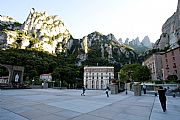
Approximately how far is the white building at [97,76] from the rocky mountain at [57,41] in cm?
2647

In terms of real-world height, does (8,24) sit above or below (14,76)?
above

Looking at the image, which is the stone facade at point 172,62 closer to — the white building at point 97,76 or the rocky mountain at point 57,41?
the white building at point 97,76

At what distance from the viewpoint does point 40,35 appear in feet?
420

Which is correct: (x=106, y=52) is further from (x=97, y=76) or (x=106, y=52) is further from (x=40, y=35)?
(x=40, y=35)

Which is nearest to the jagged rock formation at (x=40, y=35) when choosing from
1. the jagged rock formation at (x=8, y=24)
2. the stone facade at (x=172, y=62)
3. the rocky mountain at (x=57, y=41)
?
the rocky mountain at (x=57, y=41)

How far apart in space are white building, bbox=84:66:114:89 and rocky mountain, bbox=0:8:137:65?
86.8 ft

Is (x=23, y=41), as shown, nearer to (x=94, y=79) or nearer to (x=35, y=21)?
(x=35, y=21)

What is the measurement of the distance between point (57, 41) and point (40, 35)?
632 inches

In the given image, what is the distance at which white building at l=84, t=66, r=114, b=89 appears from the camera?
93625mm

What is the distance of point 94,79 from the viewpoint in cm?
9488

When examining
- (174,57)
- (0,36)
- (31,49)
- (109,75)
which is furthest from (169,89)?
(0,36)

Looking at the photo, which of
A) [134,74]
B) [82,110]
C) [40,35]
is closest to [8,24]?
[40,35]

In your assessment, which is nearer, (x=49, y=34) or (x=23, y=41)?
(x=23, y=41)

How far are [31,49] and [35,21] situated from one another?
1692 inches
